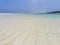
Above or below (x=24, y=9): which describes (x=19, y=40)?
→ below

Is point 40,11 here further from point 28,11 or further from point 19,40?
point 19,40

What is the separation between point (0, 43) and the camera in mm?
764

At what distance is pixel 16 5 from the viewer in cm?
200

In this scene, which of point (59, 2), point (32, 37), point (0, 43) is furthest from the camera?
point (59, 2)

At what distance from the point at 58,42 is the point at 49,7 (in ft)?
4.05

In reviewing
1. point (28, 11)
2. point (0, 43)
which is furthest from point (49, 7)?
point (0, 43)

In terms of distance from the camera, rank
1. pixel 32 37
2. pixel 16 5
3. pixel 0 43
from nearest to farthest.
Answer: pixel 0 43, pixel 32 37, pixel 16 5

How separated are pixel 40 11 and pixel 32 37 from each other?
115 cm

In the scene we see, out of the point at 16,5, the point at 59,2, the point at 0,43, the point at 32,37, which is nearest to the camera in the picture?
the point at 0,43

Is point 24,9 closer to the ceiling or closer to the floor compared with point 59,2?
closer to the floor

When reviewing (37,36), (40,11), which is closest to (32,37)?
(37,36)

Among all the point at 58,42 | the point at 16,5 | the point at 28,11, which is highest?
the point at 16,5

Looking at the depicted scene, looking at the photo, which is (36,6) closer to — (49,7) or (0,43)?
(49,7)

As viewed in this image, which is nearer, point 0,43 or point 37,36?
point 0,43
